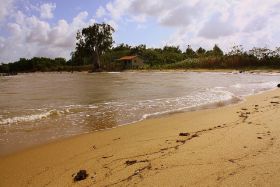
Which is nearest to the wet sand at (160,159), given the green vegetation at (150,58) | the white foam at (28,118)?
the white foam at (28,118)

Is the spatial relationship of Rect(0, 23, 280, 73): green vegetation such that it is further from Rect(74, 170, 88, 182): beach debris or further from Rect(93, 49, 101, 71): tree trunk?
Rect(74, 170, 88, 182): beach debris

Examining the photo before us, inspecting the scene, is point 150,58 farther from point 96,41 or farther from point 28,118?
point 28,118

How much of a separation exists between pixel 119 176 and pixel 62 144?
2.28 metres

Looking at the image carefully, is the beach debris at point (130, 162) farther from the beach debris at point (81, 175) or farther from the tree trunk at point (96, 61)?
the tree trunk at point (96, 61)

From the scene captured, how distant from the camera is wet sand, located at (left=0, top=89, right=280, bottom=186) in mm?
3486

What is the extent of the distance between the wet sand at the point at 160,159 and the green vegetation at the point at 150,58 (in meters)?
44.7

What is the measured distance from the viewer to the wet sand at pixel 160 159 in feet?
11.4

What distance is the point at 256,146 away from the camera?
14.7ft

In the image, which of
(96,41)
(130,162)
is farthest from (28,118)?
(96,41)

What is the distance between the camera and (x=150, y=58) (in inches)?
3302

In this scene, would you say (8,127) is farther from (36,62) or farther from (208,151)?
(36,62)

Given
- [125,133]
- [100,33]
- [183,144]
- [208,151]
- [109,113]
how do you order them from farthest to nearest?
[100,33], [109,113], [125,133], [183,144], [208,151]

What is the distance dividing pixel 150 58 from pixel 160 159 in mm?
80362

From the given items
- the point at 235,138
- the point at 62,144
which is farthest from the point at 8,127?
the point at 235,138
